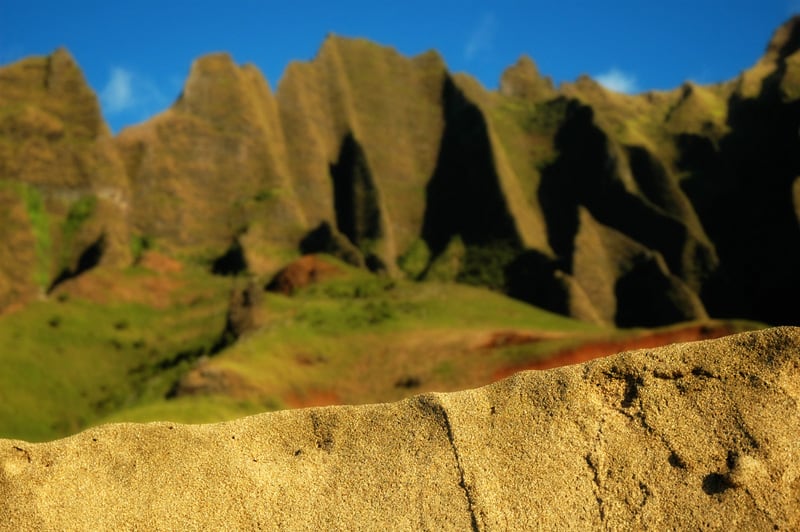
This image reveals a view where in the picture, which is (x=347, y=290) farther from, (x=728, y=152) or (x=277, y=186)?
(x=728, y=152)

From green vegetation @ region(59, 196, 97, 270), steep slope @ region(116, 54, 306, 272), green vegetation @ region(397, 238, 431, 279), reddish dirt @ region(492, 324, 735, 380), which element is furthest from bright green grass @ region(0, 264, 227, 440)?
green vegetation @ region(397, 238, 431, 279)

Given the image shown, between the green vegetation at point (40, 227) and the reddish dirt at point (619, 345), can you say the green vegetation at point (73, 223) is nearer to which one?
the green vegetation at point (40, 227)

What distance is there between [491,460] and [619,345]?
3948 cm

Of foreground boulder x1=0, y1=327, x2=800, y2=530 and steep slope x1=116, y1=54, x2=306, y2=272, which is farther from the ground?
steep slope x1=116, y1=54, x2=306, y2=272

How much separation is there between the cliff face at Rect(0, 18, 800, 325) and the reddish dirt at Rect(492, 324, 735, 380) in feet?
50.6

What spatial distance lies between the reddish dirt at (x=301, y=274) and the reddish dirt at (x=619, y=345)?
19137 millimetres

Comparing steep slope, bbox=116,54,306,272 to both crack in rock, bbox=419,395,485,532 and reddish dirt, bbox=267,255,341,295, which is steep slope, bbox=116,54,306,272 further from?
crack in rock, bbox=419,395,485,532

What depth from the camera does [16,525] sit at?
22.3 ft

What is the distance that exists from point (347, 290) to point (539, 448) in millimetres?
52681

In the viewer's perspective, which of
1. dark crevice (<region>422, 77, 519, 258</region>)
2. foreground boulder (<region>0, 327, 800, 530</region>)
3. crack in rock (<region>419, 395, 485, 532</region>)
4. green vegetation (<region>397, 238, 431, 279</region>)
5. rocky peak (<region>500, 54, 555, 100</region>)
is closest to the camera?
foreground boulder (<region>0, 327, 800, 530</region>)

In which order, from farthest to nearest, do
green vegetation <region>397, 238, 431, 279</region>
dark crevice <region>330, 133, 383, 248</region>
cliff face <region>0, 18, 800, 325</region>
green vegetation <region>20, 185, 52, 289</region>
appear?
1. dark crevice <region>330, 133, 383, 248</region>
2. green vegetation <region>397, 238, 431, 279</region>
3. cliff face <region>0, 18, 800, 325</region>
4. green vegetation <region>20, 185, 52, 289</region>

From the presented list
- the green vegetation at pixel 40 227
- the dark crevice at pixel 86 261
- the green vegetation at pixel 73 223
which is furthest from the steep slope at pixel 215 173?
the green vegetation at pixel 40 227

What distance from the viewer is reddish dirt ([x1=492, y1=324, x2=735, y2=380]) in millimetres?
43188

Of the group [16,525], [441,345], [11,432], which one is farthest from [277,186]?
[16,525]
